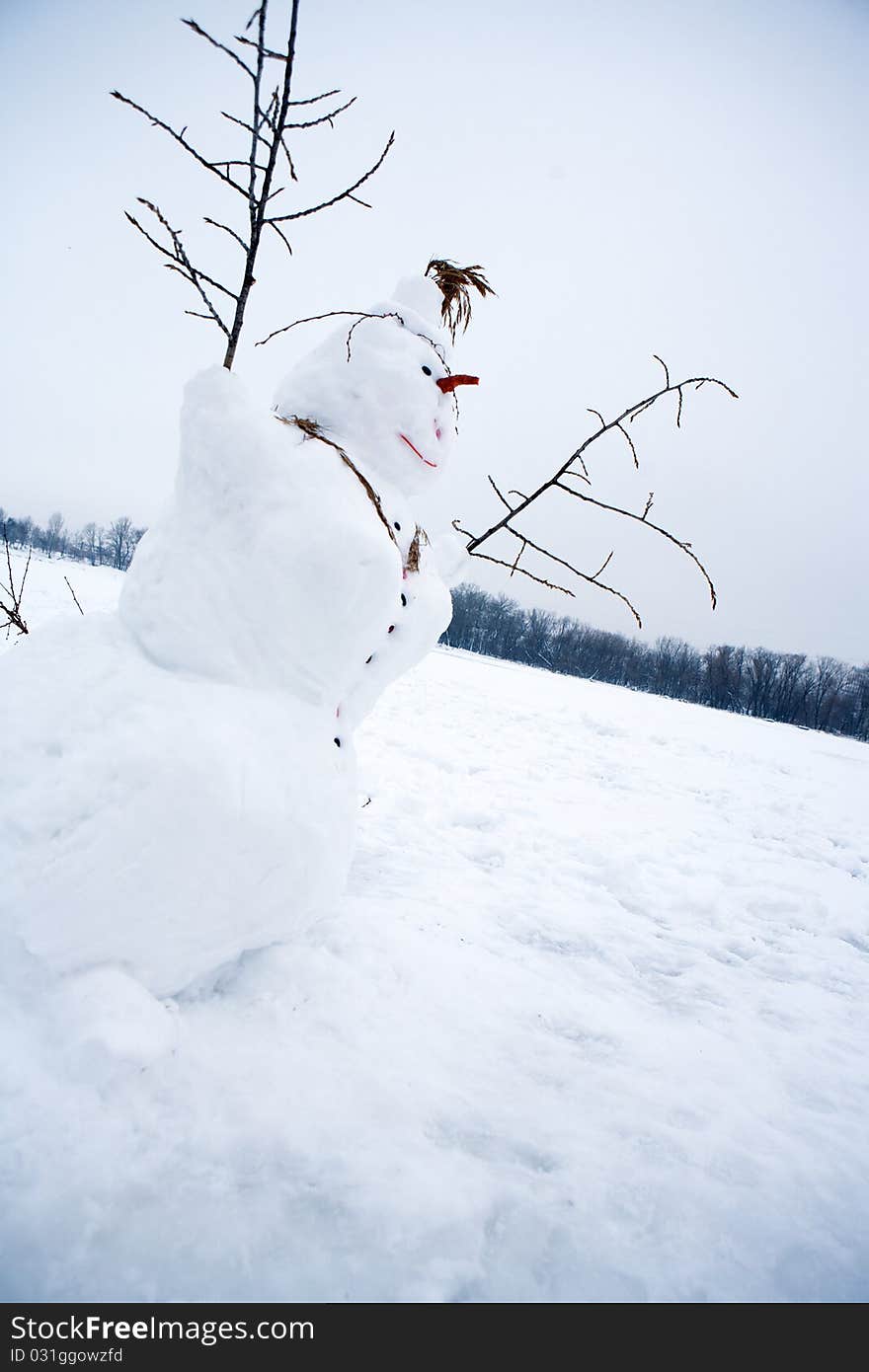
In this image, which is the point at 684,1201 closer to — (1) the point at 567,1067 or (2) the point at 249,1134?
(1) the point at 567,1067

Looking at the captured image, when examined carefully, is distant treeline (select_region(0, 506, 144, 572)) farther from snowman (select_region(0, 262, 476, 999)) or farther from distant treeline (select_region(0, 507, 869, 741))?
snowman (select_region(0, 262, 476, 999))

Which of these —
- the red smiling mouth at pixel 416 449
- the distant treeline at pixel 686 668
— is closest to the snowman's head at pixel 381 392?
the red smiling mouth at pixel 416 449

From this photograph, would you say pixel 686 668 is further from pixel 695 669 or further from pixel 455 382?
pixel 455 382

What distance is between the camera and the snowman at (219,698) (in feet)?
4.78

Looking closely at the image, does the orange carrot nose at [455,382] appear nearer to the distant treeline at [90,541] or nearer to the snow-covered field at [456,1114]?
the snow-covered field at [456,1114]

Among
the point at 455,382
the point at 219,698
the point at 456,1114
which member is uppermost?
the point at 455,382

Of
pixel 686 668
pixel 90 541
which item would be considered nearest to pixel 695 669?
pixel 686 668

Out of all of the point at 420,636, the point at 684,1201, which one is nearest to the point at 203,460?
the point at 420,636

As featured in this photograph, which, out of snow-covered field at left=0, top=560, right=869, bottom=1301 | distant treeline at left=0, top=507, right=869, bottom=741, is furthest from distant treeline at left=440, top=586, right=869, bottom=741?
snow-covered field at left=0, top=560, right=869, bottom=1301

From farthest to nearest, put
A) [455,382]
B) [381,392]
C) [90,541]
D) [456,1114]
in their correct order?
[90,541] → [455,382] → [381,392] → [456,1114]

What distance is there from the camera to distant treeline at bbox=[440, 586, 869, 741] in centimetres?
4647

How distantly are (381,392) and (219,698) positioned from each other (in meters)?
1.24

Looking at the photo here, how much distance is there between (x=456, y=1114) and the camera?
159cm

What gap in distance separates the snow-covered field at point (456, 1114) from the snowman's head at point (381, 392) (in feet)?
6.11
